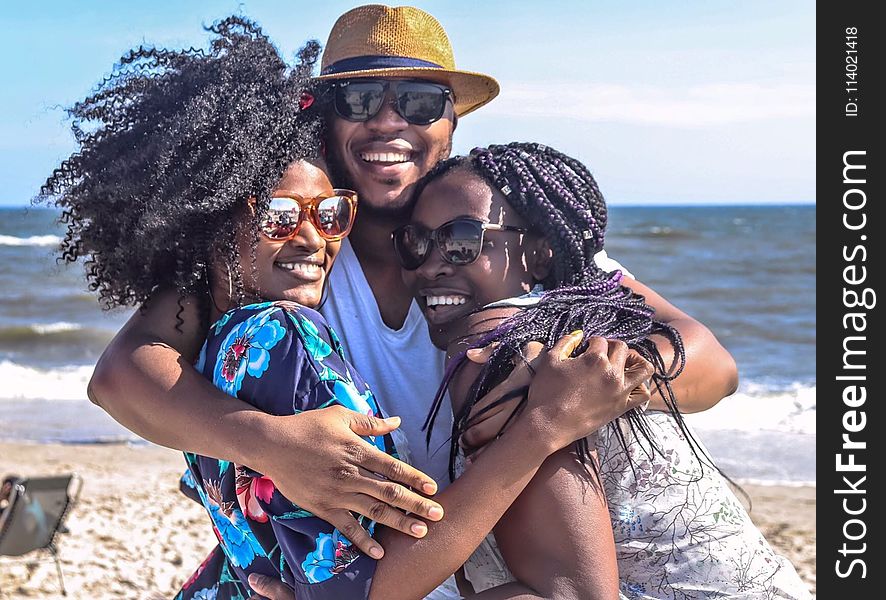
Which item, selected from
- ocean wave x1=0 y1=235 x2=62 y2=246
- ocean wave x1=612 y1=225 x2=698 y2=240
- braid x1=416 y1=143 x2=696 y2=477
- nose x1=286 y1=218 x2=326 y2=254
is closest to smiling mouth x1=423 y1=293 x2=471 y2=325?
braid x1=416 y1=143 x2=696 y2=477

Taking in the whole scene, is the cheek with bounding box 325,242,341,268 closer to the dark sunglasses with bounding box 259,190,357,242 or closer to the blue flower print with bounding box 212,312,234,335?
the dark sunglasses with bounding box 259,190,357,242

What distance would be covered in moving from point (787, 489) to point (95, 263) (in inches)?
284

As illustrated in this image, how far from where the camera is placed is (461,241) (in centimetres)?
250

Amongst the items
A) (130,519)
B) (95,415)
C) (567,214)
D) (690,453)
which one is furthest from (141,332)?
(95,415)

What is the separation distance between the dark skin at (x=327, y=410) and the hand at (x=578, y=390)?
0.51ft

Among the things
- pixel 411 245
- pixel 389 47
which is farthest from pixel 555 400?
pixel 389 47

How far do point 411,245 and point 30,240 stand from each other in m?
34.4

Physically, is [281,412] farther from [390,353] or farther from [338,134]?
[338,134]

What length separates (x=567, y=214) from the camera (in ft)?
8.32

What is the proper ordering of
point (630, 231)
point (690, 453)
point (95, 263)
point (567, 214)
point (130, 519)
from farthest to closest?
point (630, 231) → point (130, 519) → point (95, 263) → point (567, 214) → point (690, 453)

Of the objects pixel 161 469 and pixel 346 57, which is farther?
pixel 161 469

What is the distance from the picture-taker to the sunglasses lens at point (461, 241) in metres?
2.49
